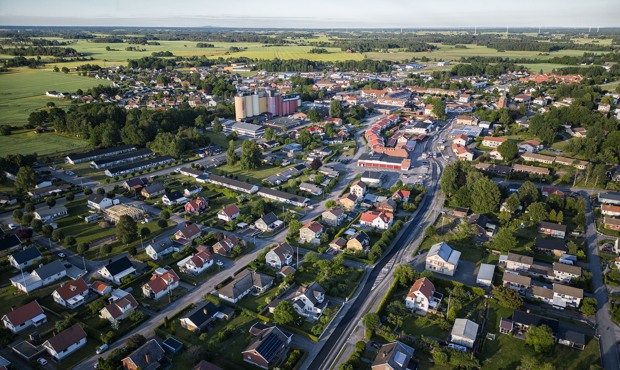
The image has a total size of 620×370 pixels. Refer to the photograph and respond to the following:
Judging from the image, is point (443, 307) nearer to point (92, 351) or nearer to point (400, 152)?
point (92, 351)

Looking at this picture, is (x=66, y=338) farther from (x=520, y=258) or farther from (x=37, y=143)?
(x=37, y=143)

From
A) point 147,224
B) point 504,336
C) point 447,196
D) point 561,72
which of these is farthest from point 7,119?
point 561,72

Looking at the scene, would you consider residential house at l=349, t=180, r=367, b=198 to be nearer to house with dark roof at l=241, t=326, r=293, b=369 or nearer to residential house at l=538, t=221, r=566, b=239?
residential house at l=538, t=221, r=566, b=239

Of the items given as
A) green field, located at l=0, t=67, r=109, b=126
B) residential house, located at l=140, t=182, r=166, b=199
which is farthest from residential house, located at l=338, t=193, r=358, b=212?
green field, located at l=0, t=67, r=109, b=126

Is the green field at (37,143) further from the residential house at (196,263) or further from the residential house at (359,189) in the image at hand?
the residential house at (359,189)

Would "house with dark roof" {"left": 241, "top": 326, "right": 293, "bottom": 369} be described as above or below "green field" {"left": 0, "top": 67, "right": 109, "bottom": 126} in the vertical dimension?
Answer: below

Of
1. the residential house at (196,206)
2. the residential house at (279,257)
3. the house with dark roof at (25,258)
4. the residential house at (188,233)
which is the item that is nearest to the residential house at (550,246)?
the residential house at (279,257)
